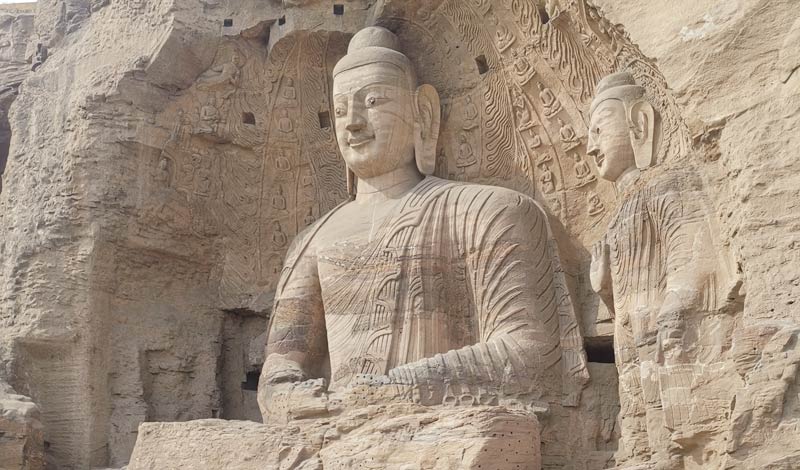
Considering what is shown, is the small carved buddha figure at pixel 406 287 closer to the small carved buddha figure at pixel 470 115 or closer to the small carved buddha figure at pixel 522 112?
the small carved buddha figure at pixel 470 115

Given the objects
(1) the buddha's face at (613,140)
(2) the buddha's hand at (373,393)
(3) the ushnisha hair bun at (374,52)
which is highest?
(3) the ushnisha hair bun at (374,52)

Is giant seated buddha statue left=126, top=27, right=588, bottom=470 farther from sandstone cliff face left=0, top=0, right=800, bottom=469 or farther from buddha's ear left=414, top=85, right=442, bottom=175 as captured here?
sandstone cliff face left=0, top=0, right=800, bottom=469

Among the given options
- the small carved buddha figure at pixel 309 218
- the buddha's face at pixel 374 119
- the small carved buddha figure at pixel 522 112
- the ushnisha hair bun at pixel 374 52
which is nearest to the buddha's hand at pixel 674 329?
the small carved buddha figure at pixel 522 112

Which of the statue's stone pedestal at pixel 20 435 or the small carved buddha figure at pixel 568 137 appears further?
the small carved buddha figure at pixel 568 137

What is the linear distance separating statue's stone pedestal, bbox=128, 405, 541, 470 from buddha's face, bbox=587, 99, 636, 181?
1397 millimetres

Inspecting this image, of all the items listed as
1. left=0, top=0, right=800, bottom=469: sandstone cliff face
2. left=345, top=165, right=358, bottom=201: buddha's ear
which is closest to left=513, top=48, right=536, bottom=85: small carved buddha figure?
left=0, top=0, right=800, bottom=469: sandstone cliff face

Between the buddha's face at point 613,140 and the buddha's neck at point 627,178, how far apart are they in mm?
23

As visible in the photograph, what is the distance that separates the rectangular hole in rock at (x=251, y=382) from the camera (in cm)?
832

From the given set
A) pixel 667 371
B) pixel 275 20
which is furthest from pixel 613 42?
pixel 275 20

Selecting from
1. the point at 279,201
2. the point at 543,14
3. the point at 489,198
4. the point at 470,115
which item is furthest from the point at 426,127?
the point at 279,201

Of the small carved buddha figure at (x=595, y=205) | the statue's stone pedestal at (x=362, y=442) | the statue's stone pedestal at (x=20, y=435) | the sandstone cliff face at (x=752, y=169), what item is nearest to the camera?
the sandstone cliff face at (x=752, y=169)

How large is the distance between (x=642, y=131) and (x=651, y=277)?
0.79 metres

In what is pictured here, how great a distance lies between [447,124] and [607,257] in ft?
5.96

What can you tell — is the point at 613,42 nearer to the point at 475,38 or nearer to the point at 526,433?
A: the point at 475,38
